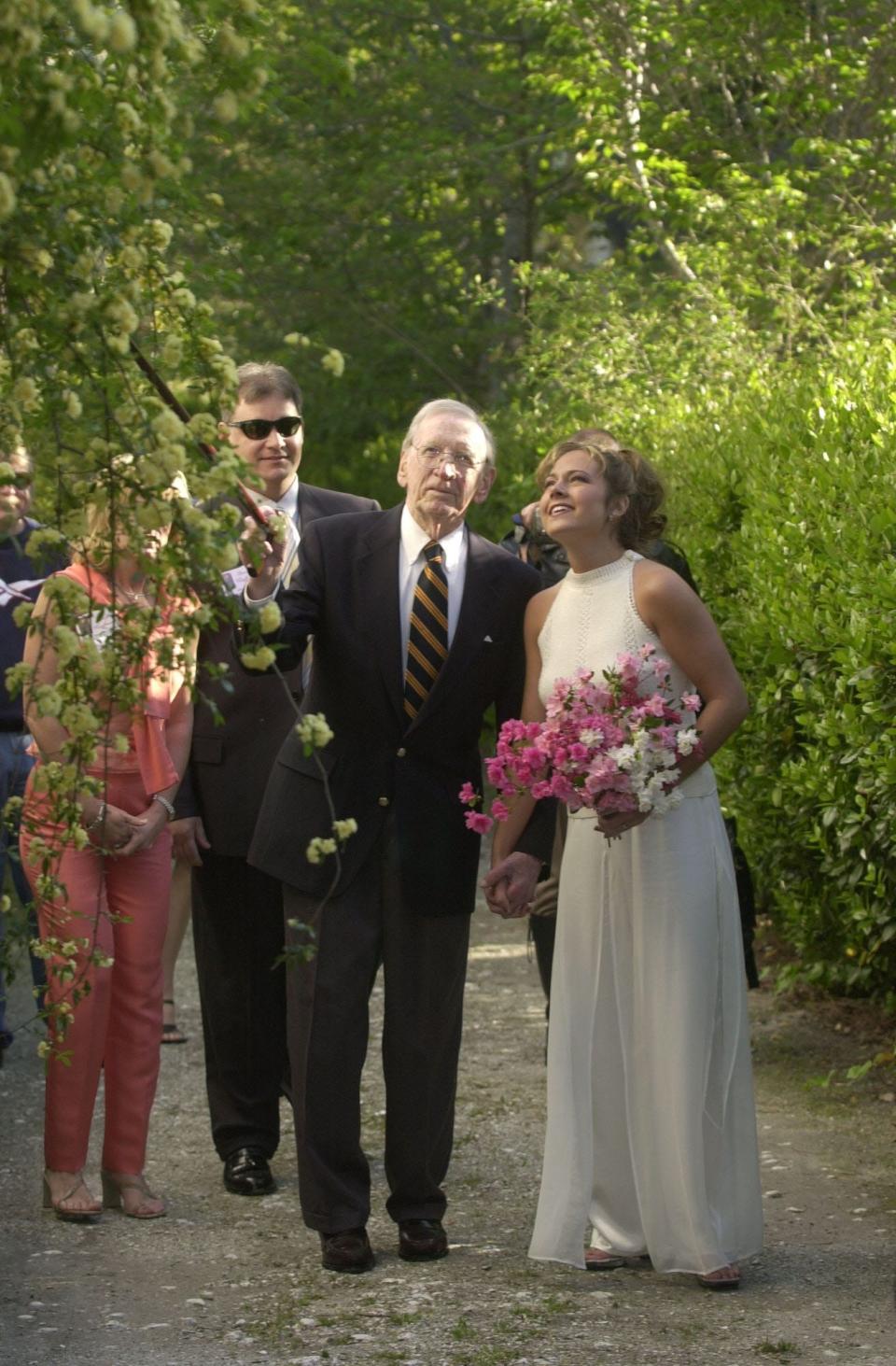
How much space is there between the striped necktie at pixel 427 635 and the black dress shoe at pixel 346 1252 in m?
1.41

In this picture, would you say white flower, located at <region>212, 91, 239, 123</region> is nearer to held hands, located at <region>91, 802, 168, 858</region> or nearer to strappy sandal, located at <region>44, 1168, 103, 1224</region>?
held hands, located at <region>91, 802, 168, 858</region>

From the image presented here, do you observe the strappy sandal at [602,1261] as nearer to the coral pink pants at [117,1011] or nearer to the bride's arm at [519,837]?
the bride's arm at [519,837]

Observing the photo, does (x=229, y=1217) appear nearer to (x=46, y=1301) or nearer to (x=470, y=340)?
(x=46, y=1301)

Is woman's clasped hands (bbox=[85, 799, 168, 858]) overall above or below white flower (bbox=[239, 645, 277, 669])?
below

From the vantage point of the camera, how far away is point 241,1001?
668 cm

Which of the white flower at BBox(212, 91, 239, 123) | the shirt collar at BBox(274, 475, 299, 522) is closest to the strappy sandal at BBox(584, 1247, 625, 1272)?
the shirt collar at BBox(274, 475, 299, 522)

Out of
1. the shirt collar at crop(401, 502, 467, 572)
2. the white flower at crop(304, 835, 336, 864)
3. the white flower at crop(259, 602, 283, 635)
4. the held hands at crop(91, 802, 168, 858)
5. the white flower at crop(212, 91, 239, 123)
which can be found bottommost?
the held hands at crop(91, 802, 168, 858)

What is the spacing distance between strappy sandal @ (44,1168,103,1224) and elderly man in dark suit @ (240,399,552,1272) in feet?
2.66

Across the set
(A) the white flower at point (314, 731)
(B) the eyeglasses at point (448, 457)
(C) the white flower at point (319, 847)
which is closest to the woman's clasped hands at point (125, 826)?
(B) the eyeglasses at point (448, 457)

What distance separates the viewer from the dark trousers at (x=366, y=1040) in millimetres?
5695

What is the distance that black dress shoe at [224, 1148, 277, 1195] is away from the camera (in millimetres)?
6492

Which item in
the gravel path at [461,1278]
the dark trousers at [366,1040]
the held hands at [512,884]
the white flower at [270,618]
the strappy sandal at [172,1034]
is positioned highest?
the white flower at [270,618]

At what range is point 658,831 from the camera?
5.52m

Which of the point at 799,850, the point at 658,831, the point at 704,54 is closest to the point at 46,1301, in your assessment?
the point at 658,831
